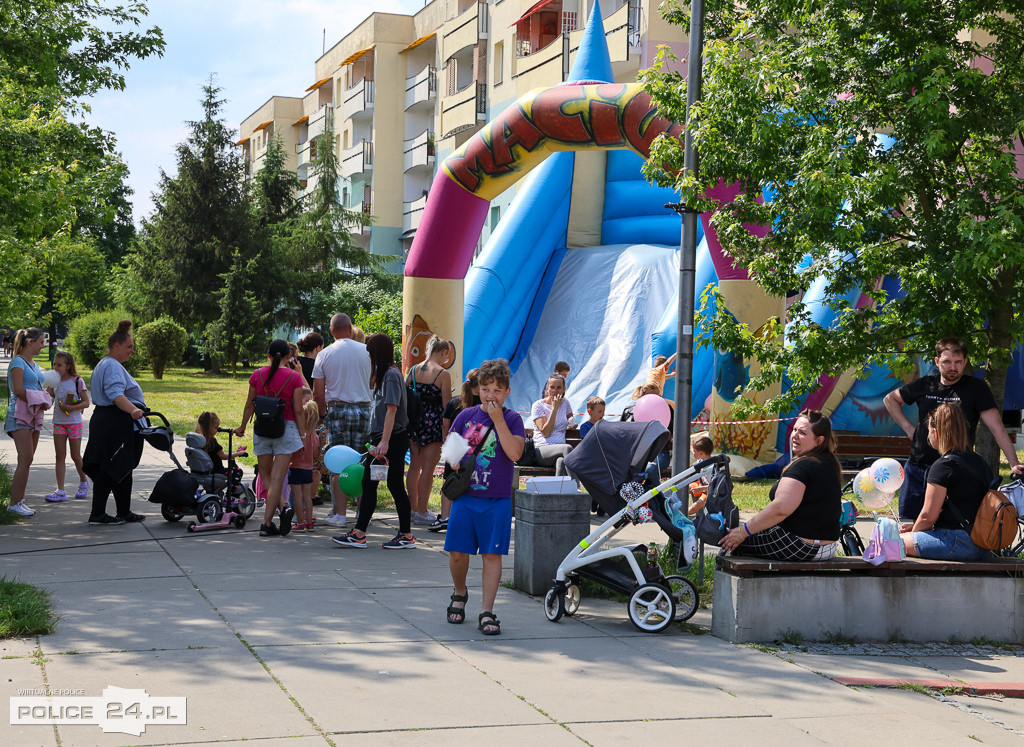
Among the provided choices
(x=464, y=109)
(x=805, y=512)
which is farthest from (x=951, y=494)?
(x=464, y=109)

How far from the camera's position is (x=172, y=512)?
32.1 ft

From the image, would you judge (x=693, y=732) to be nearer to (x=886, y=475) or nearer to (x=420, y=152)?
(x=886, y=475)

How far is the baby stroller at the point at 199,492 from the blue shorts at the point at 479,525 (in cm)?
391

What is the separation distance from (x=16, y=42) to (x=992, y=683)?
452 inches

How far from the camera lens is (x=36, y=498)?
11234mm

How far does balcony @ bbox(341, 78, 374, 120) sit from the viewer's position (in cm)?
4941

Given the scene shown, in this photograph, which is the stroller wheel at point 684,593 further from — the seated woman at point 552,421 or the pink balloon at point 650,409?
the seated woman at point 552,421

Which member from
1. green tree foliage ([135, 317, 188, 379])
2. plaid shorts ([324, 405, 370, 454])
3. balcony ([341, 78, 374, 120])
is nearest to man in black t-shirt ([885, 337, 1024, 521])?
plaid shorts ([324, 405, 370, 454])

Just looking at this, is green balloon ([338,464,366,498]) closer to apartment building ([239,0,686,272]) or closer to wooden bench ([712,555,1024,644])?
wooden bench ([712,555,1024,644])

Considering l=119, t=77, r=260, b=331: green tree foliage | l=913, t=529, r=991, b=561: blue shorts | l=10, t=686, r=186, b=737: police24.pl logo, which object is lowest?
l=10, t=686, r=186, b=737: police24.pl logo

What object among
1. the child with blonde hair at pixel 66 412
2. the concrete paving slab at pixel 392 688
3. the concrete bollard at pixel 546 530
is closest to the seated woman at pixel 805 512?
the concrete bollard at pixel 546 530

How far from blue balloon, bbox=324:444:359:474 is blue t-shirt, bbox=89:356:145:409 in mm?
1842

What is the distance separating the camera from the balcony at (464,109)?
3697 cm

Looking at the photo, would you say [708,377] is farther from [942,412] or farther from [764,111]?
[942,412]
